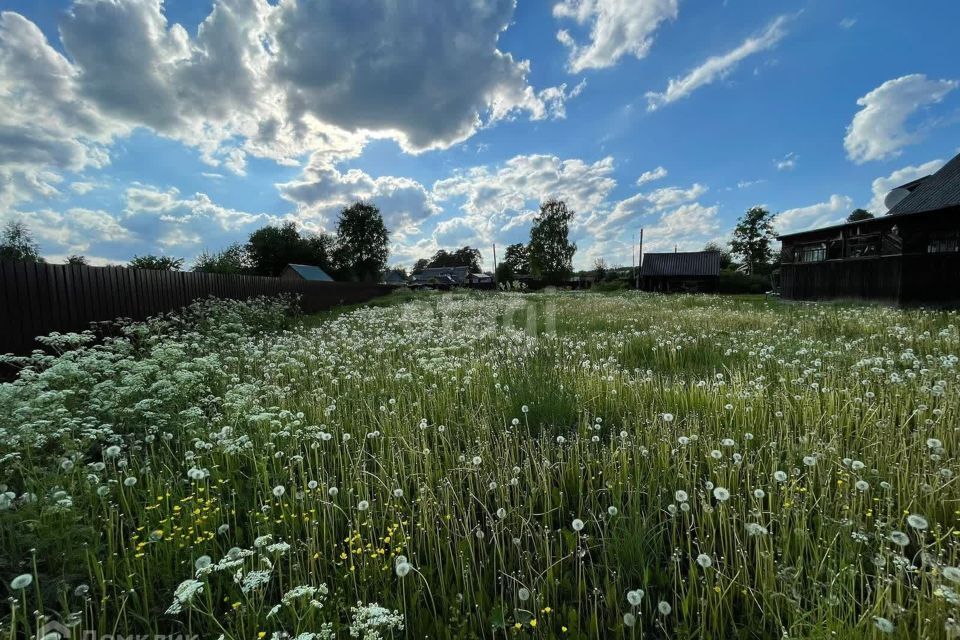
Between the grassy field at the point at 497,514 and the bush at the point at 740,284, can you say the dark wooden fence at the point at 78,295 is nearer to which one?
the grassy field at the point at 497,514

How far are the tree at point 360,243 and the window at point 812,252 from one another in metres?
75.9

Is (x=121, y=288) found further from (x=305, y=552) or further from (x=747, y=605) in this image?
(x=747, y=605)

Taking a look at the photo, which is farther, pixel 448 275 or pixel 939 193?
pixel 448 275

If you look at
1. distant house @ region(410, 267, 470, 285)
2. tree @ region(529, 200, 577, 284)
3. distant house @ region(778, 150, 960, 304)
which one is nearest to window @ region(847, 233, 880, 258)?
distant house @ region(778, 150, 960, 304)

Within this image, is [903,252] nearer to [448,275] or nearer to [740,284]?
[740,284]

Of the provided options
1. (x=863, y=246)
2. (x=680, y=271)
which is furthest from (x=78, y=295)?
(x=680, y=271)

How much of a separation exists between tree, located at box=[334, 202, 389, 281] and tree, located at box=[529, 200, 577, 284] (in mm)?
35457

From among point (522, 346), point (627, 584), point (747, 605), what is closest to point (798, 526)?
point (747, 605)

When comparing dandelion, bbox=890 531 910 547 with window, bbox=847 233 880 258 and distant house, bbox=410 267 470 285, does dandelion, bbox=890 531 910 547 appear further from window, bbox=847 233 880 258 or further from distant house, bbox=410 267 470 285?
distant house, bbox=410 267 470 285

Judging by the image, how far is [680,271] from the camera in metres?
54.7

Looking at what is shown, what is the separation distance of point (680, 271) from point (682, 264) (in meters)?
1.47

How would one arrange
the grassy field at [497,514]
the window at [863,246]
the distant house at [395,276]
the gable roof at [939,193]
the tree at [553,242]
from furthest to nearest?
the distant house at [395,276]
the tree at [553,242]
the window at [863,246]
the gable roof at [939,193]
the grassy field at [497,514]

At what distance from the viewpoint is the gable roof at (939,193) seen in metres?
14.5

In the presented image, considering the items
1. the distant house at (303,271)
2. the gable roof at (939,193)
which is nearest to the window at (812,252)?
the gable roof at (939,193)
